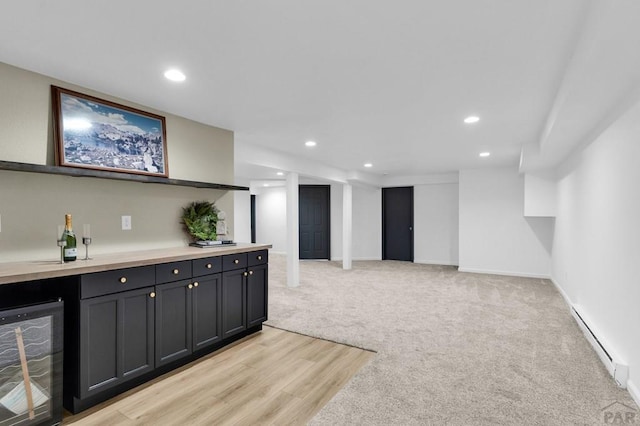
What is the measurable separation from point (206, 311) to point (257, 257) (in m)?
0.77

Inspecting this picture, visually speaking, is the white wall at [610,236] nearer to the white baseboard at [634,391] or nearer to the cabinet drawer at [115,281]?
the white baseboard at [634,391]

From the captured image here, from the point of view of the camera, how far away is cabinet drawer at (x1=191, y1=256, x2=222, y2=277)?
9.17ft

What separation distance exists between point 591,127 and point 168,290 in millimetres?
4109

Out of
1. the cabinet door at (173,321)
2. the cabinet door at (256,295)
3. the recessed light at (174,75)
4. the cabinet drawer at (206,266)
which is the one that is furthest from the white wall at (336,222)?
the recessed light at (174,75)

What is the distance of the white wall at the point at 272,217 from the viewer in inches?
394

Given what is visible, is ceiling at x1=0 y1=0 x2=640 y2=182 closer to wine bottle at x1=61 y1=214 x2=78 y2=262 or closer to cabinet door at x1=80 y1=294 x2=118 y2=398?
wine bottle at x1=61 y1=214 x2=78 y2=262

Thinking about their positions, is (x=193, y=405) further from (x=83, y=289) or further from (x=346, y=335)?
(x=346, y=335)

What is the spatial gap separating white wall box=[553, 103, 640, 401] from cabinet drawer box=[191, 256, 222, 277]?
3.20 meters

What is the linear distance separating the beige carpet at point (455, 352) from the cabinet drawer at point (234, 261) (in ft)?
3.26

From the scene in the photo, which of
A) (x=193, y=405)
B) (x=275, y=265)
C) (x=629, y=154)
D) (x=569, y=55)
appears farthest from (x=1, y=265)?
(x=275, y=265)

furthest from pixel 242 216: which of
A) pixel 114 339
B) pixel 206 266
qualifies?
pixel 114 339

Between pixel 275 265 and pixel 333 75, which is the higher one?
pixel 333 75

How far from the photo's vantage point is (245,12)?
168cm

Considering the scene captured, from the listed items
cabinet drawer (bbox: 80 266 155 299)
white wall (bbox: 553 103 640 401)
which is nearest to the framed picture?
cabinet drawer (bbox: 80 266 155 299)
